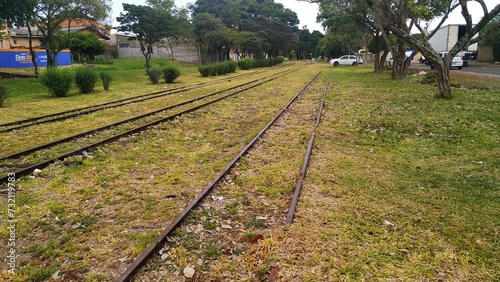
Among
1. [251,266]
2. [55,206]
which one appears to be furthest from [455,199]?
[55,206]

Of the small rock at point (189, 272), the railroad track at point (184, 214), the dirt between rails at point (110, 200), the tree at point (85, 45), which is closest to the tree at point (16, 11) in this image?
the dirt between rails at point (110, 200)

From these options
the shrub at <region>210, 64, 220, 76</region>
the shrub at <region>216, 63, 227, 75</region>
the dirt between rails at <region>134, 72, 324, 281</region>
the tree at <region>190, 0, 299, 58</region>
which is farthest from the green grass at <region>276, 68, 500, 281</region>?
the tree at <region>190, 0, 299, 58</region>

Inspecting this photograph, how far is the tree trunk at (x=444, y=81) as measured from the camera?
1246cm

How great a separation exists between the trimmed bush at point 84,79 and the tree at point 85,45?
1372 inches

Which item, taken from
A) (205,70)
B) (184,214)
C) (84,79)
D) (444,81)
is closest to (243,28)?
(205,70)

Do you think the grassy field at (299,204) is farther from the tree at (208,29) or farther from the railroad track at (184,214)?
the tree at (208,29)

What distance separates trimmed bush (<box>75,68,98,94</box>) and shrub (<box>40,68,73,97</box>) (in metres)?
1.01

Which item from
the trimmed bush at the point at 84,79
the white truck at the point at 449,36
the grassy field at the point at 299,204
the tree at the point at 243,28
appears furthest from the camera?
the tree at the point at 243,28

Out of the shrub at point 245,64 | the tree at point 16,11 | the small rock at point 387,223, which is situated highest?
the tree at point 16,11

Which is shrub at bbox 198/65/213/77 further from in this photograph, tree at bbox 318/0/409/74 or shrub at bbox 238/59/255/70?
shrub at bbox 238/59/255/70

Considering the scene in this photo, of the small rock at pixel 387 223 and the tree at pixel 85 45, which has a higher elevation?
the tree at pixel 85 45

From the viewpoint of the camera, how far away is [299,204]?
4.30 meters

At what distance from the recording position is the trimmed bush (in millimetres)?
16812

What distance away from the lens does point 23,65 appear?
35875mm
